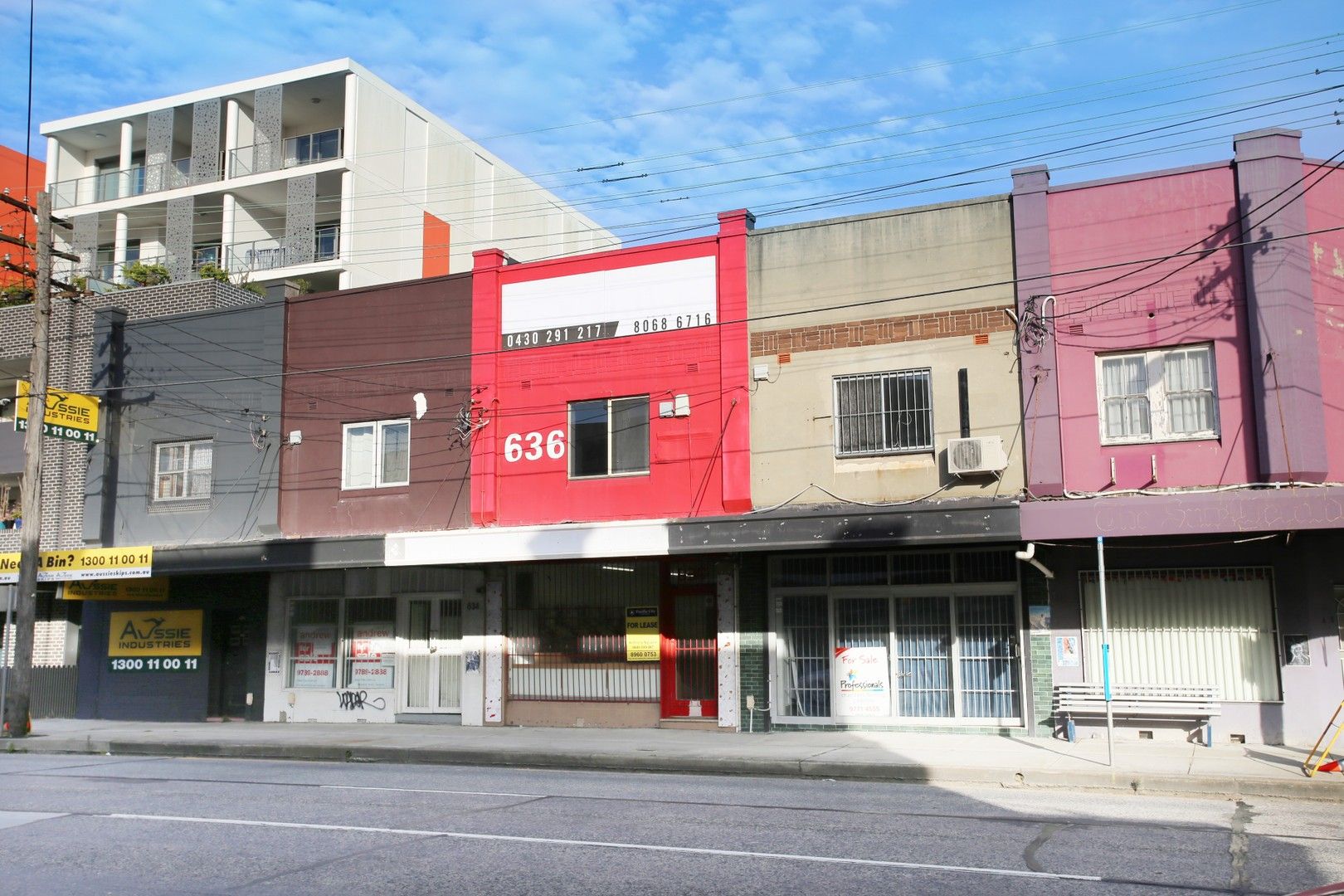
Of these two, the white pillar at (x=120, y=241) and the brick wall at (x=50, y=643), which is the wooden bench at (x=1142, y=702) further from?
the white pillar at (x=120, y=241)

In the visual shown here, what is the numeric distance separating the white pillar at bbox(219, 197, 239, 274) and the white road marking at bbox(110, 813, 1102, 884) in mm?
30260

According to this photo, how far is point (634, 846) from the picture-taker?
8.95 m

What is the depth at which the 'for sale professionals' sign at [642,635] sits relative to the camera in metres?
19.4

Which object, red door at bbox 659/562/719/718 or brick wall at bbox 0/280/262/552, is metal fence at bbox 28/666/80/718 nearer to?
brick wall at bbox 0/280/262/552

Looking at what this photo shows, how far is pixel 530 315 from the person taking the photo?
2062cm

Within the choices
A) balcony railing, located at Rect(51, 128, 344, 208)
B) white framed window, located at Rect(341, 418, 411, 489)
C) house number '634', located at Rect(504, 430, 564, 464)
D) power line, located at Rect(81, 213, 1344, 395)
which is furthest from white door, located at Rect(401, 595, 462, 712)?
balcony railing, located at Rect(51, 128, 344, 208)

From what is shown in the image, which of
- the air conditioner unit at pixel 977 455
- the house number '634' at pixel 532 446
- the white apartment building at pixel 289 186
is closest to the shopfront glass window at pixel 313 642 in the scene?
the house number '634' at pixel 532 446

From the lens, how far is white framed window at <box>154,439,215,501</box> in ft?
75.3

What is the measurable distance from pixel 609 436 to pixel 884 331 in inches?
191

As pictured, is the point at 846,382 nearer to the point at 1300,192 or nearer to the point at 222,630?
the point at 1300,192

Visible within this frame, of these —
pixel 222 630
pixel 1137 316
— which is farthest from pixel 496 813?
pixel 222 630

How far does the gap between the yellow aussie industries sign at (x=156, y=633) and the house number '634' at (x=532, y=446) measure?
7.62 metres

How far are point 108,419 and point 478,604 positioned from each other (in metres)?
8.89

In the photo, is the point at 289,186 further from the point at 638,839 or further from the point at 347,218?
the point at 638,839
